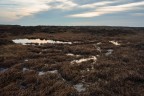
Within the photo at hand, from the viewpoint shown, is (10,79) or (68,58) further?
(68,58)

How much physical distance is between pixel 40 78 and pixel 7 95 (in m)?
2.81

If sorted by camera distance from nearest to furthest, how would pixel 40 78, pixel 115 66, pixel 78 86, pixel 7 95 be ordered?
1. pixel 7 95
2. pixel 78 86
3. pixel 40 78
4. pixel 115 66

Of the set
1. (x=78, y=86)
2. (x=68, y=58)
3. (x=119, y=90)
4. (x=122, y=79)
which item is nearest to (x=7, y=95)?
(x=78, y=86)

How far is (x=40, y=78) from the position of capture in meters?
13.0

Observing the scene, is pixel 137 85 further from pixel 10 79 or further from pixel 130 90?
pixel 10 79

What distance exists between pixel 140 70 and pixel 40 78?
7.13m

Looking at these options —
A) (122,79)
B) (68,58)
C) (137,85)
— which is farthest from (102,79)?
(68,58)

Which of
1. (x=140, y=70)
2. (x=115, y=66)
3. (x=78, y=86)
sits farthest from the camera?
(x=115, y=66)

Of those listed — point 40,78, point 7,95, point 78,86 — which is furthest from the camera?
point 40,78

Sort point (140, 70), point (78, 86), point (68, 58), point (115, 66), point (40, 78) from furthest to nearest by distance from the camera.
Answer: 1. point (68, 58)
2. point (115, 66)
3. point (140, 70)
4. point (40, 78)
5. point (78, 86)

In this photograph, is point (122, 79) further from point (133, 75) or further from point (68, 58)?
point (68, 58)

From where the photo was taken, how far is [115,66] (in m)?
16.8

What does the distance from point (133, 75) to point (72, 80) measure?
148 inches

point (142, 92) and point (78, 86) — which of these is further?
point (78, 86)
